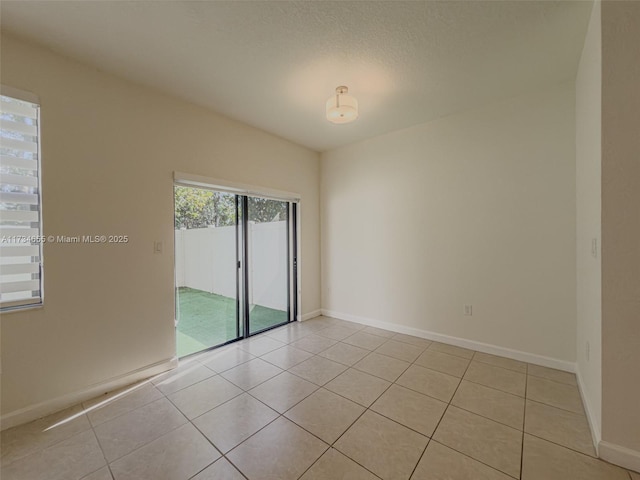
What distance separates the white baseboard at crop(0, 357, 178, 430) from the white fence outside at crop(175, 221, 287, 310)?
0.82 m

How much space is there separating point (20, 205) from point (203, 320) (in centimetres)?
190

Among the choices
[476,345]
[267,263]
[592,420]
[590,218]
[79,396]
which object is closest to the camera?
[592,420]

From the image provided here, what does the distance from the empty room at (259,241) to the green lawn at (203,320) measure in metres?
0.03

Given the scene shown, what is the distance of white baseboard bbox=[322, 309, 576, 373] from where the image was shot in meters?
2.53

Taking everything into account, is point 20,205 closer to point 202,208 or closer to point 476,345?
point 202,208

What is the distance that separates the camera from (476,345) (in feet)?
9.73

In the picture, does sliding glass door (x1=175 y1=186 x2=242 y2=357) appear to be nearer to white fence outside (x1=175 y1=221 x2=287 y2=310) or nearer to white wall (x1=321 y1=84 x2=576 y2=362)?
white fence outside (x1=175 y1=221 x2=287 y2=310)

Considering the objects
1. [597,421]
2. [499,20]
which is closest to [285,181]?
[499,20]

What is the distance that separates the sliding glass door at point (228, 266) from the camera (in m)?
2.90

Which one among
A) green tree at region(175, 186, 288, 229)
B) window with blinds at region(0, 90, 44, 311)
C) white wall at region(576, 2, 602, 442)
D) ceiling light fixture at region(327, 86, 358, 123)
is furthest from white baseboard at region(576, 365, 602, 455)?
window with blinds at region(0, 90, 44, 311)

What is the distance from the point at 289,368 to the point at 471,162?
9.72 ft

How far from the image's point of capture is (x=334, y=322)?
4027 millimetres
